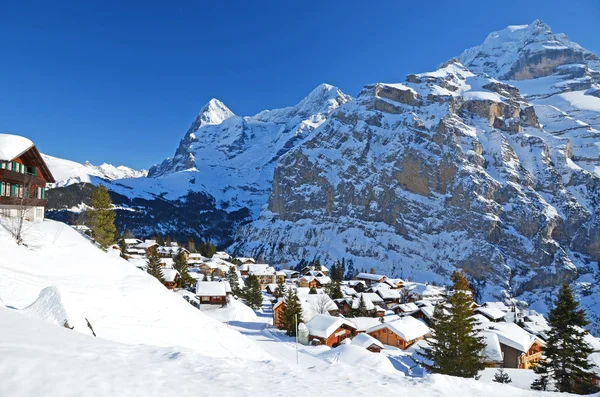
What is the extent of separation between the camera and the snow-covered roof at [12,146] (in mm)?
25031

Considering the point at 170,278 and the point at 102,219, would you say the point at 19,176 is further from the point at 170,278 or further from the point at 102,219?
the point at 170,278

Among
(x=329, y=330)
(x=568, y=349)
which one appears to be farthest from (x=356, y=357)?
(x=568, y=349)

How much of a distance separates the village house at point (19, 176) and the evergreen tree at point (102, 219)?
393 centimetres

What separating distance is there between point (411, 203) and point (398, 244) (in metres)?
24.0

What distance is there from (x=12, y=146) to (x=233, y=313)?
35.3 metres

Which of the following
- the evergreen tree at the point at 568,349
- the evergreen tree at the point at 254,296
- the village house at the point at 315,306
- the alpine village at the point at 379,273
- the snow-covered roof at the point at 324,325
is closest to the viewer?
the alpine village at the point at 379,273

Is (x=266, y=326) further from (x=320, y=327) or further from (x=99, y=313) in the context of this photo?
(x=99, y=313)

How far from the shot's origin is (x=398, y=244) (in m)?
167

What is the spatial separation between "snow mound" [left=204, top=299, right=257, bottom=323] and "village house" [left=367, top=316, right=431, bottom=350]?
1851 centimetres

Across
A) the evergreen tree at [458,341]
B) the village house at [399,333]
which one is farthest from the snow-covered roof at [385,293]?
the evergreen tree at [458,341]

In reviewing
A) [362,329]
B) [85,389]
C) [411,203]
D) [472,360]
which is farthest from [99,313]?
[411,203]

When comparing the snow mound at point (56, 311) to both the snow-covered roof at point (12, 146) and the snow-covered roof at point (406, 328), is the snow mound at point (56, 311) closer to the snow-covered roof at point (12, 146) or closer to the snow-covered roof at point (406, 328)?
the snow-covered roof at point (12, 146)

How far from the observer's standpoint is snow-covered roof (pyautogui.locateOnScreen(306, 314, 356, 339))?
41.8 m

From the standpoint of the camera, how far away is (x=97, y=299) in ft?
51.5
